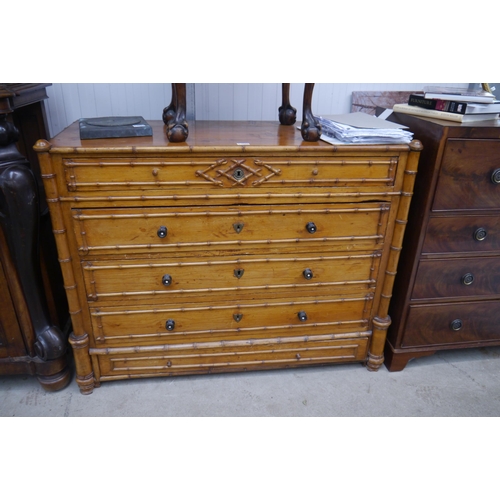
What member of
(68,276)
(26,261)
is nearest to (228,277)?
(68,276)

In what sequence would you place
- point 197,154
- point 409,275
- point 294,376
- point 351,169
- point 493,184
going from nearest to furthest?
point 197,154 < point 351,169 < point 493,184 < point 409,275 < point 294,376

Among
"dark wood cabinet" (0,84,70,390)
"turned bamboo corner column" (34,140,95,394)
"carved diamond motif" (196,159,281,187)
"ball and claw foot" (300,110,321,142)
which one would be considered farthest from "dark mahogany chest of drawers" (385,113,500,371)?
"dark wood cabinet" (0,84,70,390)

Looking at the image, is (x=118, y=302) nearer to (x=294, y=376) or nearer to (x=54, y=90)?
(x=294, y=376)

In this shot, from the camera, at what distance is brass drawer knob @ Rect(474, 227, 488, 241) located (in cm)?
179

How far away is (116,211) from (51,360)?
77 centimetres

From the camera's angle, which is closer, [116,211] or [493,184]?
[116,211]

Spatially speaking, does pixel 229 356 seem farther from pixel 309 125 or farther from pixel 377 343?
pixel 309 125

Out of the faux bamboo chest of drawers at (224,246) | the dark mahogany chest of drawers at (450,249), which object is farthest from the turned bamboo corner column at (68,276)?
the dark mahogany chest of drawers at (450,249)

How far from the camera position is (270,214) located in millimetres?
1636

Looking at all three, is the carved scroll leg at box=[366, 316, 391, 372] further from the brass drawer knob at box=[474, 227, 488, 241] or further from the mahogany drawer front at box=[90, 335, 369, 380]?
the brass drawer knob at box=[474, 227, 488, 241]

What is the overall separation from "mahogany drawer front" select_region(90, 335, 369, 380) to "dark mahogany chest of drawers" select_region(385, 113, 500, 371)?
27cm

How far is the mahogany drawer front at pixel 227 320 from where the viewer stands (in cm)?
175

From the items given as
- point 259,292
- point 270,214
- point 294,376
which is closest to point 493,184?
point 270,214

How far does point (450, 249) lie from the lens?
1812 millimetres
